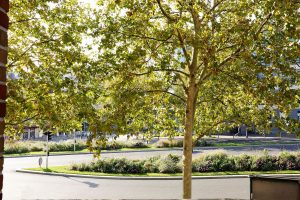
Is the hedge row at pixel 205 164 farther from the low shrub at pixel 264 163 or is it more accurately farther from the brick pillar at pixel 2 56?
the brick pillar at pixel 2 56

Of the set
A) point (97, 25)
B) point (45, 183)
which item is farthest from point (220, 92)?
point (45, 183)

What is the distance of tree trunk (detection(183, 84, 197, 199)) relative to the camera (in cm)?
1057

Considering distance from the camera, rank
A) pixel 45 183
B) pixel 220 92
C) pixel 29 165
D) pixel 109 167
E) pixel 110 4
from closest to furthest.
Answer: pixel 110 4
pixel 220 92
pixel 45 183
pixel 109 167
pixel 29 165

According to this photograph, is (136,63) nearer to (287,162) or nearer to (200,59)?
(200,59)

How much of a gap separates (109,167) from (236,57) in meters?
14.4

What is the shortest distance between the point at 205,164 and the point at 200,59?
41.5 feet

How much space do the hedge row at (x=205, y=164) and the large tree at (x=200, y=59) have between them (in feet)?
33.0

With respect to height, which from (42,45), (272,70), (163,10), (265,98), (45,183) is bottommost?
(45,183)

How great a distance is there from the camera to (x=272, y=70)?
371 inches

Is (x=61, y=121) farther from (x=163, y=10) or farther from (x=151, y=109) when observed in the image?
(x=163, y=10)

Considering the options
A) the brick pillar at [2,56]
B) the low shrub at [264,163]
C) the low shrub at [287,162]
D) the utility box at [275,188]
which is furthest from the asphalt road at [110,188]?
the brick pillar at [2,56]

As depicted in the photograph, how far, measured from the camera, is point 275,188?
652 centimetres

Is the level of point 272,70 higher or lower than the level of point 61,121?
higher

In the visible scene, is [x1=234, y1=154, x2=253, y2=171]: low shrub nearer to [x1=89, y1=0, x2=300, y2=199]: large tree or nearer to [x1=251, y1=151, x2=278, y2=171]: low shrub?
[x1=251, y1=151, x2=278, y2=171]: low shrub
